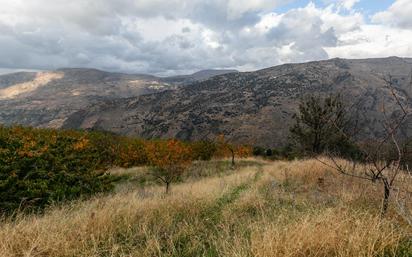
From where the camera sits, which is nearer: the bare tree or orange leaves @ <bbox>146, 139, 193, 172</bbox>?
the bare tree

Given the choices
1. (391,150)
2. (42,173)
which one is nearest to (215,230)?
(391,150)

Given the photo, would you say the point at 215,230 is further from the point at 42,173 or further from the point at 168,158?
the point at 168,158

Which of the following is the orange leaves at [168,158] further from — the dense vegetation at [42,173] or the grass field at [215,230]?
the grass field at [215,230]

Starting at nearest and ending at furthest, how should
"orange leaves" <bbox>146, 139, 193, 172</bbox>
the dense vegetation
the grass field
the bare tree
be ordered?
the grass field → the bare tree → the dense vegetation → "orange leaves" <bbox>146, 139, 193, 172</bbox>

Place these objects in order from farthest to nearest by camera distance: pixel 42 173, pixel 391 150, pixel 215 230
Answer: pixel 42 173
pixel 391 150
pixel 215 230

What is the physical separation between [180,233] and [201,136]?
159 meters

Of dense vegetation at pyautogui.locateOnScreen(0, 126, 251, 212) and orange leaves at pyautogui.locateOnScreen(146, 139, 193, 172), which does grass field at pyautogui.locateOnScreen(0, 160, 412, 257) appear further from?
orange leaves at pyautogui.locateOnScreen(146, 139, 193, 172)

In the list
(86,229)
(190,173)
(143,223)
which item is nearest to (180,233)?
(143,223)

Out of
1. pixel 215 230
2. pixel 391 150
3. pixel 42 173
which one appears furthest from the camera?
pixel 42 173

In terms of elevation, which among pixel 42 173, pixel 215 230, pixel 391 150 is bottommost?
pixel 42 173

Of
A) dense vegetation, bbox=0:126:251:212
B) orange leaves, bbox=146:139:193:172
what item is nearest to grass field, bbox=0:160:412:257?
dense vegetation, bbox=0:126:251:212

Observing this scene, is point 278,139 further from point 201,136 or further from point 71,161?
point 71,161

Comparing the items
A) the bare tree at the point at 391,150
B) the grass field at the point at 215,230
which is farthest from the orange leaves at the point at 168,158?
the bare tree at the point at 391,150

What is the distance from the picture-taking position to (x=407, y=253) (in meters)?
3.80
